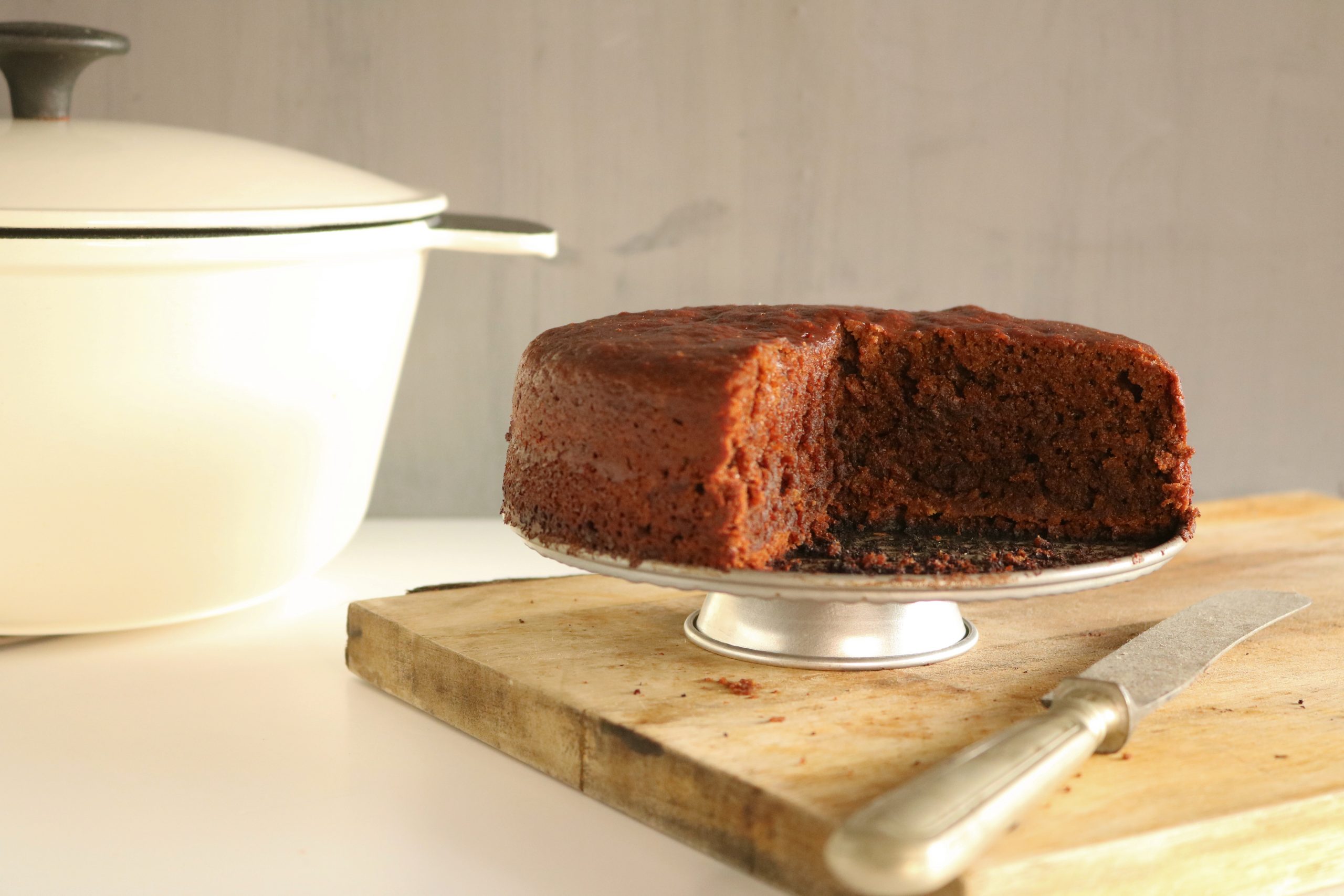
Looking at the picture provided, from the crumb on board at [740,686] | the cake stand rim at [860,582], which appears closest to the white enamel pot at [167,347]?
the cake stand rim at [860,582]

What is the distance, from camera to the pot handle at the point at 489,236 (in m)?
1.93

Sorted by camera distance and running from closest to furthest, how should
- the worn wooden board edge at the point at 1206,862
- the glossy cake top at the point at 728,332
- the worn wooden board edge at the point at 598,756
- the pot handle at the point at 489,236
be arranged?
the worn wooden board edge at the point at 1206,862 → the worn wooden board edge at the point at 598,756 → the glossy cake top at the point at 728,332 → the pot handle at the point at 489,236

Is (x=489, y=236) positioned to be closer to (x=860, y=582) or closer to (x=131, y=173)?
(x=131, y=173)

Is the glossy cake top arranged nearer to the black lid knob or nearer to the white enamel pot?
the white enamel pot

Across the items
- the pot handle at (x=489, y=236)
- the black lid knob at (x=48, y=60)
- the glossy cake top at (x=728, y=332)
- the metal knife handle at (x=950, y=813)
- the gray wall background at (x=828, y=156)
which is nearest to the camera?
the metal knife handle at (x=950, y=813)

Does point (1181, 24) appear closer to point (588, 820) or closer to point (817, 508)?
point (817, 508)

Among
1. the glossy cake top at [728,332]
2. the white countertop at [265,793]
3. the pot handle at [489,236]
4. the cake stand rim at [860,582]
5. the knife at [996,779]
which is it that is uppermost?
the pot handle at [489,236]

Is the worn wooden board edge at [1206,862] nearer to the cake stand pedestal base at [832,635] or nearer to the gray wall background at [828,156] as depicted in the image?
the cake stand pedestal base at [832,635]

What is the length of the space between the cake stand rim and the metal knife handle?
23cm

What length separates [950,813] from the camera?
100cm

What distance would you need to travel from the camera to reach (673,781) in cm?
129

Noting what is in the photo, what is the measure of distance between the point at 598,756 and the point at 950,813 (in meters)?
0.48

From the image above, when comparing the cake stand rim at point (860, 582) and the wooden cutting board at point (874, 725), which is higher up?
the cake stand rim at point (860, 582)

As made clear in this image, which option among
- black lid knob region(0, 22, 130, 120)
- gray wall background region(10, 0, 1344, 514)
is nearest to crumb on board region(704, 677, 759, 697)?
black lid knob region(0, 22, 130, 120)
